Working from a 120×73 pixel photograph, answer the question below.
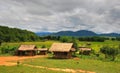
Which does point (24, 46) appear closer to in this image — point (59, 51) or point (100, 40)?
point (59, 51)

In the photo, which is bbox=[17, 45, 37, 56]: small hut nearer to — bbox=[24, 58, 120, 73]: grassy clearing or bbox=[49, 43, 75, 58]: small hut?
bbox=[49, 43, 75, 58]: small hut

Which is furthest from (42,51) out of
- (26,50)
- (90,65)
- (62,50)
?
(90,65)

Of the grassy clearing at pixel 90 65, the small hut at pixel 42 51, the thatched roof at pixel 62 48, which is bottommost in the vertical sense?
the grassy clearing at pixel 90 65

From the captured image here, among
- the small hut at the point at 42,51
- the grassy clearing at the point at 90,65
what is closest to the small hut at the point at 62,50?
the small hut at the point at 42,51

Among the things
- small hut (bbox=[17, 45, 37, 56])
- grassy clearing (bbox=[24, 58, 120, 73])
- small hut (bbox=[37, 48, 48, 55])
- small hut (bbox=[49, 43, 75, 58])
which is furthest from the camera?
small hut (bbox=[37, 48, 48, 55])

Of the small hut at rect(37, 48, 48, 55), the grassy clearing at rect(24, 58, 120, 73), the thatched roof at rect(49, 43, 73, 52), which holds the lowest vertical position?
the grassy clearing at rect(24, 58, 120, 73)

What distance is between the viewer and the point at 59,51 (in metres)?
58.7

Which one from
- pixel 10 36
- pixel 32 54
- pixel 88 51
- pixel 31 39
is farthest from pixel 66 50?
pixel 31 39

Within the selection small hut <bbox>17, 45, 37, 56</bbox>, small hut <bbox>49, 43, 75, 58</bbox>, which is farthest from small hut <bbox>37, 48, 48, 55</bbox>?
small hut <bbox>49, 43, 75, 58</bbox>

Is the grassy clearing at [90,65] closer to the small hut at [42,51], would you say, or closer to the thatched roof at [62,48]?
the thatched roof at [62,48]

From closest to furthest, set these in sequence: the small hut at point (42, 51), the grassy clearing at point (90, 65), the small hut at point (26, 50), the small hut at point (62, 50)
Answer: the grassy clearing at point (90, 65) → the small hut at point (62, 50) → the small hut at point (26, 50) → the small hut at point (42, 51)

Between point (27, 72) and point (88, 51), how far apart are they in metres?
50.5

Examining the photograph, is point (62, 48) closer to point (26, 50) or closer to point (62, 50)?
point (62, 50)

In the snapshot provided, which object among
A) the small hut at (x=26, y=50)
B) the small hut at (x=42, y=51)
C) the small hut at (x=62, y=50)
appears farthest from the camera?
the small hut at (x=42, y=51)
